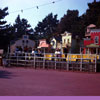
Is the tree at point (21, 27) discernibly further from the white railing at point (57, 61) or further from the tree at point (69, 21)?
the white railing at point (57, 61)

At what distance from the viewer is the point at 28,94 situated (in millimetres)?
7480

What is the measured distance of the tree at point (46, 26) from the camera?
86.6 m

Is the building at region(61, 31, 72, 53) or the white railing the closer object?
the white railing

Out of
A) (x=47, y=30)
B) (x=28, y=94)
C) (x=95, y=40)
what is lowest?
(x=28, y=94)

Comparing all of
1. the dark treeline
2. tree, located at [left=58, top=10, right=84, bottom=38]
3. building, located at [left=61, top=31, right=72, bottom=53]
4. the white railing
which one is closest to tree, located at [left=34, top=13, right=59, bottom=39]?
the dark treeline

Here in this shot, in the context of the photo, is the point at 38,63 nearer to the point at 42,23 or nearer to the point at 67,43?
→ the point at 67,43

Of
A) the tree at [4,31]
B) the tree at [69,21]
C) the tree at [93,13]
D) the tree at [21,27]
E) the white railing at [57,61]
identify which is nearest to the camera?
the white railing at [57,61]

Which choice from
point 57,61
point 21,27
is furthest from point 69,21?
point 57,61

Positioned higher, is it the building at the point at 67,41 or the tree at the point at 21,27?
the tree at the point at 21,27

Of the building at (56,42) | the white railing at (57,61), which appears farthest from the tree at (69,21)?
the white railing at (57,61)

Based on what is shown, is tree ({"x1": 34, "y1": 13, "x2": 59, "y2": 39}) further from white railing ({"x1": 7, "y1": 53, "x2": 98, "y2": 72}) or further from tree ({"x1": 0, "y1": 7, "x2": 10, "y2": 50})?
white railing ({"x1": 7, "y1": 53, "x2": 98, "y2": 72})

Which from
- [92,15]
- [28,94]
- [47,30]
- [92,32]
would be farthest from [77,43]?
[28,94]

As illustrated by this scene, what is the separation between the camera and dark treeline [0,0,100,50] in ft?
162

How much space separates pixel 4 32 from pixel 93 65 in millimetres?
36630
